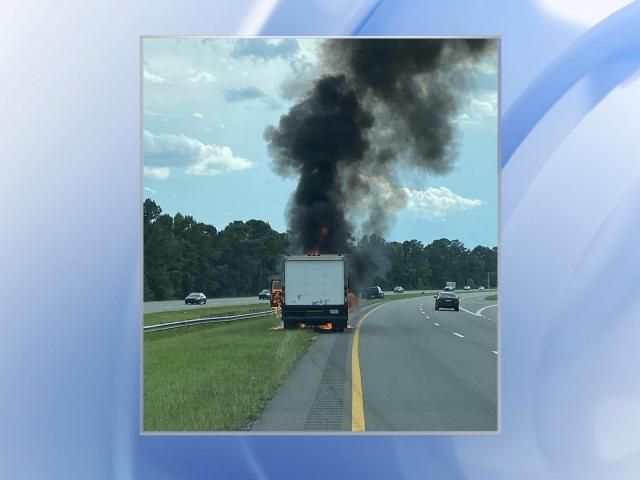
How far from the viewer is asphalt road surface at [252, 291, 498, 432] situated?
31.2 ft

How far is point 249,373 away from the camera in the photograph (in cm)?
1116

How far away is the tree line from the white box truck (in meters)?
3.70

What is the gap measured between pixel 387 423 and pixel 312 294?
368 inches

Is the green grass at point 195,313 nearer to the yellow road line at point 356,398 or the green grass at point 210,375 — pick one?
the green grass at point 210,375

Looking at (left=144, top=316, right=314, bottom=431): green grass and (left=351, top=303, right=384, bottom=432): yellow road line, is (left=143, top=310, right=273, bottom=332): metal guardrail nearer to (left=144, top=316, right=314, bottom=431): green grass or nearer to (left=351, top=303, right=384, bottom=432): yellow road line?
(left=144, top=316, right=314, bottom=431): green grass

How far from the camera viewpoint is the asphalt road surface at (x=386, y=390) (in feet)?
31.2

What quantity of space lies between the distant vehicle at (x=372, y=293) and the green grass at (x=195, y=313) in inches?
431

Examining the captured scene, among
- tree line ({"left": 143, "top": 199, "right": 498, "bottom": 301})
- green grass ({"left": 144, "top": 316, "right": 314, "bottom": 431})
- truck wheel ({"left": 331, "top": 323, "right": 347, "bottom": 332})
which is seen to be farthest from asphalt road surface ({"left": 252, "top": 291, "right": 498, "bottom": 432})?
tree line ({"left": 143, "top": 199, "right": 498, "bottom": 301})

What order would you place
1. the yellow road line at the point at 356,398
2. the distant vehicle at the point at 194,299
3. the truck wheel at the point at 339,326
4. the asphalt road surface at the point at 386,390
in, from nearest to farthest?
the yellow road line at the point at 356,398 < the asphalt road surface at the point at 386,390 < the distant vehicle at the point at 194,299 < the truck wheel at the point at 339,326

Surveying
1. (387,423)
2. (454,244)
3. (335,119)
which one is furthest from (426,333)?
(387,423)

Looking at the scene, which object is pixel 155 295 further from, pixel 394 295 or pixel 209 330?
pixel 394 295

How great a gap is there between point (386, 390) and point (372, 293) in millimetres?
15723

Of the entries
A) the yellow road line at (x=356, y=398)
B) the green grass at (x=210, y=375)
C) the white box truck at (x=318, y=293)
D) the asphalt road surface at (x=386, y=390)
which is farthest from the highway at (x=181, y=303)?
the white box truck at (x=318, y=293)

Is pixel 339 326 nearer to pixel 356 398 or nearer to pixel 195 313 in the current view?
pixel 195 313
